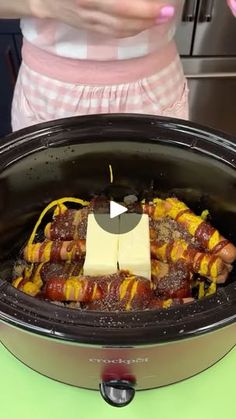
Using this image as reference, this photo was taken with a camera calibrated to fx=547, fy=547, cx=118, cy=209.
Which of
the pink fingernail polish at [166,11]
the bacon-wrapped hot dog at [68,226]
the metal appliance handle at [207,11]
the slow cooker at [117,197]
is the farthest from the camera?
the metal appliance handle at [207,11]

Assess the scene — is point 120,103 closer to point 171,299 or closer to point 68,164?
point 68,164

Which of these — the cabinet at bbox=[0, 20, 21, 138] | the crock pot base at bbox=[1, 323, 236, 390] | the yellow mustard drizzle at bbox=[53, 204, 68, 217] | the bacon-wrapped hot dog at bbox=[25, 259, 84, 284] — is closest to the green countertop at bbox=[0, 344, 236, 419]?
the crock pot base at bbox=[1, 323, 236, 390]

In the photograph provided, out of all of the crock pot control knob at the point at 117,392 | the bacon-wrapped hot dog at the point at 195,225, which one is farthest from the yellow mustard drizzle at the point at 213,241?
the crock pot control knob at the point at 117,392

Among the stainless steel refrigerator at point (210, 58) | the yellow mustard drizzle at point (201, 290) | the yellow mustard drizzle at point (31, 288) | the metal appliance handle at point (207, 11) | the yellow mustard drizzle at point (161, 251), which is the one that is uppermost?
the metal appliance handle at point (207, 11)

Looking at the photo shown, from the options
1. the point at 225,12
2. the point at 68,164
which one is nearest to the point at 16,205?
the point at 68,164

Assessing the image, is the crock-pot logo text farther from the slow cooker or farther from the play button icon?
the play button icon

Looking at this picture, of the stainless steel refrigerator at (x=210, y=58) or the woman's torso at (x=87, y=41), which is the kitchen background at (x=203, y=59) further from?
the woman's torso at (x=87, y=41)
